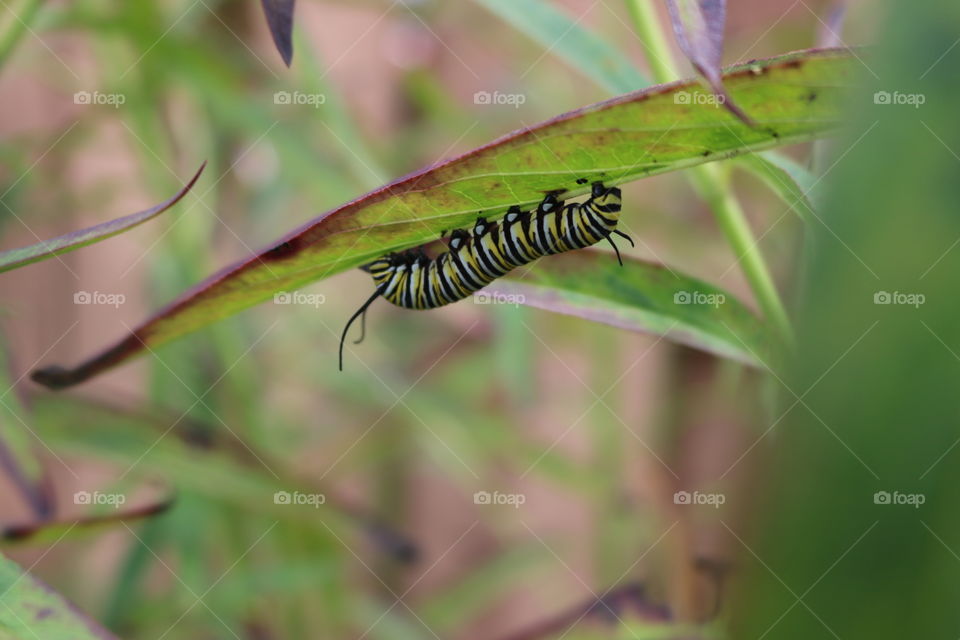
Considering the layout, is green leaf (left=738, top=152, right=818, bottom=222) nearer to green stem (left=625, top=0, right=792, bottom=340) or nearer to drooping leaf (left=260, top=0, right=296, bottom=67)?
green stem (left=625, top=0, right=792, bottom=340)

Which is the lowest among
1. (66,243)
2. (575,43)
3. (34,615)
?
(34,615)

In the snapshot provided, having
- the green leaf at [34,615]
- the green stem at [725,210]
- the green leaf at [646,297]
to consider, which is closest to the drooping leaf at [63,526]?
the green leaf at [34,615]

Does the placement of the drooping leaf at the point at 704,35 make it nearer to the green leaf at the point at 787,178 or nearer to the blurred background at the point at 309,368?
the green leaf at the point at 787,178

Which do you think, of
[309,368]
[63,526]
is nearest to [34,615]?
[63,526]

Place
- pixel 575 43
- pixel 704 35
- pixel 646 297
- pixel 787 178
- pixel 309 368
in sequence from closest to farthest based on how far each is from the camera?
pixel 704 35 → pixel 787 178 → pixel 646 297 → pixel 575 43 → pixel 309 368

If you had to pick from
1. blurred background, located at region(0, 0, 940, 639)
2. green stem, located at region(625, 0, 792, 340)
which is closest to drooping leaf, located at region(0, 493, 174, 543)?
blurred background, located at region(0, 0, 940, 639)

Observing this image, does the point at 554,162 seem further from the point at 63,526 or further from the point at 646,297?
the point at 63,526
